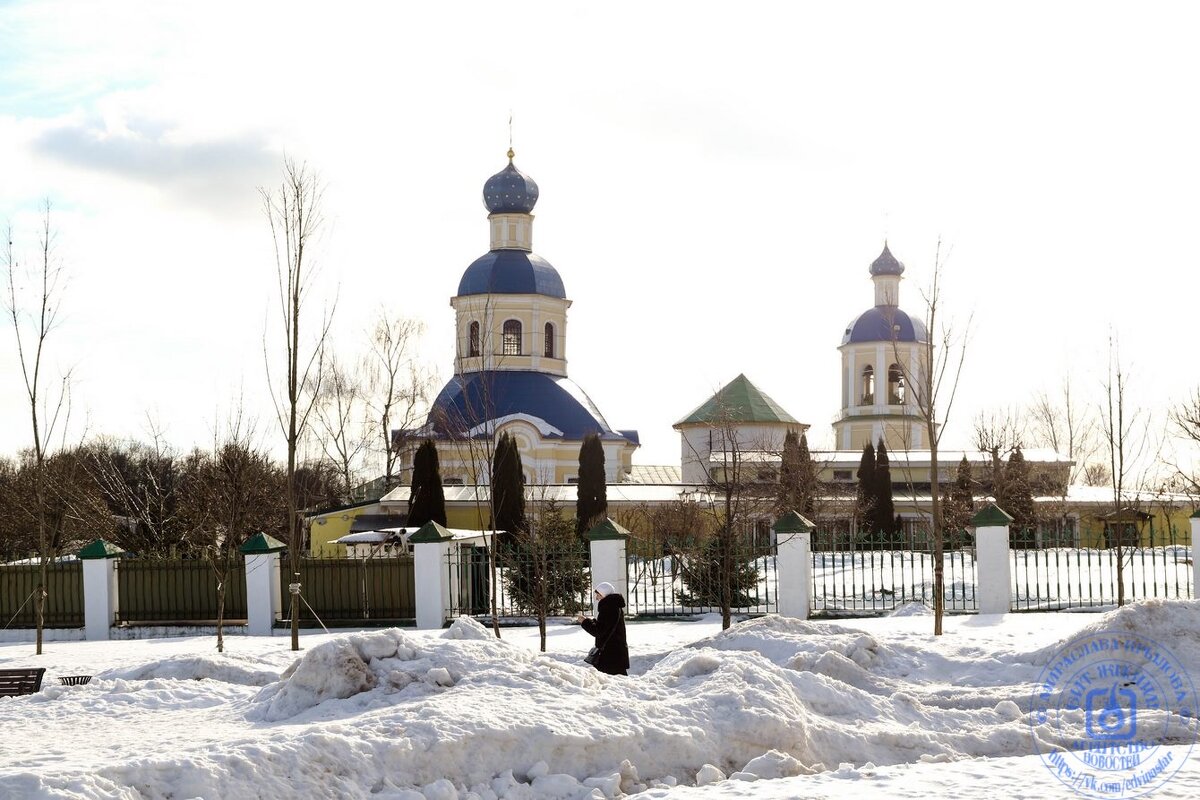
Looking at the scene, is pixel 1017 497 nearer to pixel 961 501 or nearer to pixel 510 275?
pixel 961 501

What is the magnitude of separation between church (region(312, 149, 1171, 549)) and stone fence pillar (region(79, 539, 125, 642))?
16689 mm

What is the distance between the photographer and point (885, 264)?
5378cm

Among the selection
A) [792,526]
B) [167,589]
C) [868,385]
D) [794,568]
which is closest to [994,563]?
[794,568]

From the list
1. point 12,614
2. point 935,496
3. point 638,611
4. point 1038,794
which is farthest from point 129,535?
point 1038,794

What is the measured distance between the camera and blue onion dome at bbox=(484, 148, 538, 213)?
46.4 m

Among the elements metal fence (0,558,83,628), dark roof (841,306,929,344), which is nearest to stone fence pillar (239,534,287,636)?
metal fence (0,558,83,628)

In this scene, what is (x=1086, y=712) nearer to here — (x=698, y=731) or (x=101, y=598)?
(x=698, y=731)

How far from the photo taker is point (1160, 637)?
36.8ft

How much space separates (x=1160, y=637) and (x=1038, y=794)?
209 inches

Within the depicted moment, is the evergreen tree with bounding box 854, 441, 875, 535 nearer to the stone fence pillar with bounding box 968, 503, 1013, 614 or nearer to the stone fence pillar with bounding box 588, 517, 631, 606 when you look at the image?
the stone fence pillar with bounding box 968, 503, 1013, 614

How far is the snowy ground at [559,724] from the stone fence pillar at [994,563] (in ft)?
18.4

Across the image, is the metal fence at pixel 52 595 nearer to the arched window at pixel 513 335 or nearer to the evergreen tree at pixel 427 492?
the evergreen tree at pixel 427 492

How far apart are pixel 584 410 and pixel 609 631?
34.4 meters

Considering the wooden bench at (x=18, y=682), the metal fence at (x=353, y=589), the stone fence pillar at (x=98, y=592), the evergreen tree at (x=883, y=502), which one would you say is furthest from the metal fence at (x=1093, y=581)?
the stone fence pillar at (x=98, y=592)
